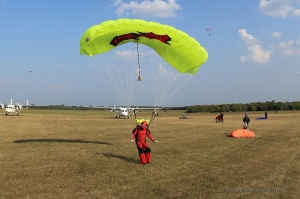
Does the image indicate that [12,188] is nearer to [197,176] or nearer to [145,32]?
[197,176]

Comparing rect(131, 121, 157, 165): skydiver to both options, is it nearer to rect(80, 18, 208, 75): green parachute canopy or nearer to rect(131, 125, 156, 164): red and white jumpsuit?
rect(131, 125, 156, 164): red and white jumpsuit

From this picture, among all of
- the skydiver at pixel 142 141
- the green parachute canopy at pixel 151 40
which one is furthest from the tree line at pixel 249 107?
the skydiver at pixel 142 141

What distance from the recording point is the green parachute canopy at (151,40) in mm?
13969

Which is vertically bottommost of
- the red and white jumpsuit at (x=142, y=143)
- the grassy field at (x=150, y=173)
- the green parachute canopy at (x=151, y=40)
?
the grassy field at (x=150, y=173)

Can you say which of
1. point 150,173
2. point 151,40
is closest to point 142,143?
point 150,173

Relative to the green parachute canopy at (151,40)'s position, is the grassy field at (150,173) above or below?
below

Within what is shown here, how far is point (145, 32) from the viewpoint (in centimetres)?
1452

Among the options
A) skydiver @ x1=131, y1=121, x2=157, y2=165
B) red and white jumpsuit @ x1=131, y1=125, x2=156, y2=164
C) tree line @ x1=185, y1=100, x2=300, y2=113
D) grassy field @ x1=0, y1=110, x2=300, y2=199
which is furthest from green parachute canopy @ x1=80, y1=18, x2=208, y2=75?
tree line @ x1=185, y1=100, x2=300, y2=113

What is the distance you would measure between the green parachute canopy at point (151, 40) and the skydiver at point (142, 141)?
4.02 meters

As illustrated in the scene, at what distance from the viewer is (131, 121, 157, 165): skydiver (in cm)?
1288

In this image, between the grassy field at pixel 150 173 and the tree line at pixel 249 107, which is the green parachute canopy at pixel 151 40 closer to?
the grassy field at pixel 150 173

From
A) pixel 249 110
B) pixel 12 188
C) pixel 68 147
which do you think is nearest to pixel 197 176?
pixel 12 188

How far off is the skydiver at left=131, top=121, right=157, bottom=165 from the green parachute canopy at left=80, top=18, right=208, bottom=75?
402 centimetres

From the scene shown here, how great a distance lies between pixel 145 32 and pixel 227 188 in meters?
7.91
